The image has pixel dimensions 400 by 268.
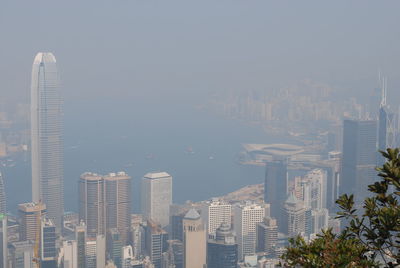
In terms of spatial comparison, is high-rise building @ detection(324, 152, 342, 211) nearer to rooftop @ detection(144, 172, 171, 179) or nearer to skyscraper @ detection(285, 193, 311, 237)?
skyscraper @ detection(285, 193, 311, 237)

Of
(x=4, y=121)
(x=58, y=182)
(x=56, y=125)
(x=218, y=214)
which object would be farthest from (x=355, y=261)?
(x=56, y=125)

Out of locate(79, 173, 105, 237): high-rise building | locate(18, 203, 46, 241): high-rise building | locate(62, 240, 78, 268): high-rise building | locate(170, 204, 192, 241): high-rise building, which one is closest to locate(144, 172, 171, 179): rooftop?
locate(79, 173, 105, 237): high-rise building

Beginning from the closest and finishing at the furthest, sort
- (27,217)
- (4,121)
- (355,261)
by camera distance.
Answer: (355,261) < (27,217) < (4,121)

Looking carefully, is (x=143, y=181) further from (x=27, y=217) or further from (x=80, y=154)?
(x=27, y=217)

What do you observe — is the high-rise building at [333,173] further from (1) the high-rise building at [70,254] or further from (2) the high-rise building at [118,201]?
(1) the high-rise building at [70,254]

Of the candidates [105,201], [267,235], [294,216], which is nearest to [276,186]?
[294,216]

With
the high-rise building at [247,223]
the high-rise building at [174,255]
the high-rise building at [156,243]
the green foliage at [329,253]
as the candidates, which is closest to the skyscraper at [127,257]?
the high-rise building at [156,243]

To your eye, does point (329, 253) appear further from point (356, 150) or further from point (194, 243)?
point (356, 150)
